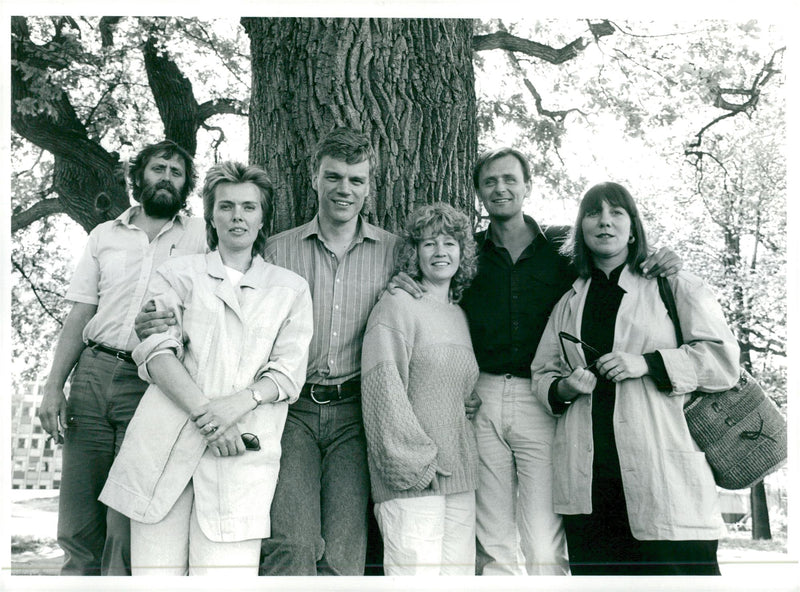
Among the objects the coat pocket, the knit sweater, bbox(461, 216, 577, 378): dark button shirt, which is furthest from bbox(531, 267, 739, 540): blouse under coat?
the knit sweater

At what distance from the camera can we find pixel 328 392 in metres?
3.10

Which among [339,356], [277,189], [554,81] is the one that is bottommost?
[339,356]

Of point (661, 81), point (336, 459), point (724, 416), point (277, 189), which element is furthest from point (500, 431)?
point (661, 81)

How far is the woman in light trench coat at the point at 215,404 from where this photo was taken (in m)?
2.82

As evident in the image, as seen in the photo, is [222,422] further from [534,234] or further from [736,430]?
[736,430]

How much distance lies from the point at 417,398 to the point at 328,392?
362 millimetres

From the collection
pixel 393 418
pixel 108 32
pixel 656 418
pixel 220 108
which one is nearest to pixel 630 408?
pixel 656 418

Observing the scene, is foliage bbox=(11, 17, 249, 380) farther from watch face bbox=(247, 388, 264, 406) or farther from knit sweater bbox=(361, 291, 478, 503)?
knit sweater bbox=(361, 291, 478, 503)

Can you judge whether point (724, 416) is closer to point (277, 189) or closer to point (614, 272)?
point (614, 272)

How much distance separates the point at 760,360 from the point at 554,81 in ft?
8.50

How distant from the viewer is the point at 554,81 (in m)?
5.85

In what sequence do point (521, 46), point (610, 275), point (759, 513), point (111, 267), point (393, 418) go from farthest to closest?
point (521, 46)
point (759, 513)
point (111, 267)
point (610, 275)
point (393, 418)

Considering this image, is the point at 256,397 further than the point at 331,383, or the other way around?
the point at 331,383

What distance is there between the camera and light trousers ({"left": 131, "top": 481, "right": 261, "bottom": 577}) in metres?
2.82
